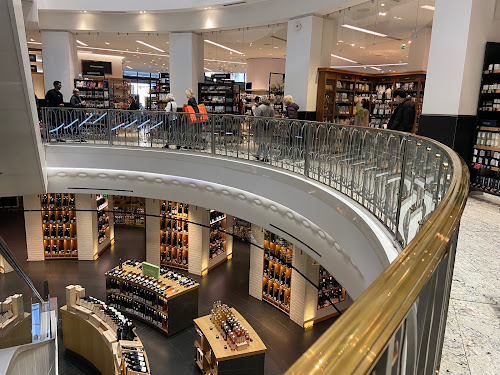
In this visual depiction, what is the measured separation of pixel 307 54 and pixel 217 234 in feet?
22.3

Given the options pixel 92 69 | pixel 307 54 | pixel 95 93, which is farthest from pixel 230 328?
pixel 92 69

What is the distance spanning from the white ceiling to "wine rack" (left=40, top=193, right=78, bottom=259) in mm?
6265

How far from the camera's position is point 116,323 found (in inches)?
351

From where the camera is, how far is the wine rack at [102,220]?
1481 centimetres

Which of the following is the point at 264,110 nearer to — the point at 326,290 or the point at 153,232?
the point at 326,290

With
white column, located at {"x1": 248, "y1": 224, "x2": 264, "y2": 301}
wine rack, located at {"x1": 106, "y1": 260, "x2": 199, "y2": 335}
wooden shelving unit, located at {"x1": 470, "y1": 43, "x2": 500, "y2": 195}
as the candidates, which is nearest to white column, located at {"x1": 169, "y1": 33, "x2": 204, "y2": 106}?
white column, located at {"x1": 248, "y1": 224, "x2": 264, "y2": 301}

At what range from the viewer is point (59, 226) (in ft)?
46.0

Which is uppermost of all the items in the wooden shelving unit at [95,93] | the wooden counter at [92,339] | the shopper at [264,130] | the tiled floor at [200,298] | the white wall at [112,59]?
the white wall at [112,59]

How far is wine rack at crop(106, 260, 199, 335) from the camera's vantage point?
10250mm

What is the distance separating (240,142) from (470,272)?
21.0 feet

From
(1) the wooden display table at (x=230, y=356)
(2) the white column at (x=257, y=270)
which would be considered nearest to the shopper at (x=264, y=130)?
(1) the wooden display table at (x=230, y=356)

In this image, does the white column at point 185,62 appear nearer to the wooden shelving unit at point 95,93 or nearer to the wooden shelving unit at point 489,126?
the wooden shelving unit at point 95,93

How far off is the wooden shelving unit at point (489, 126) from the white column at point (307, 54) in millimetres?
Result: 5199

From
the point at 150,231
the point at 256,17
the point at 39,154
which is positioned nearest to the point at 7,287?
the point at 39,154
